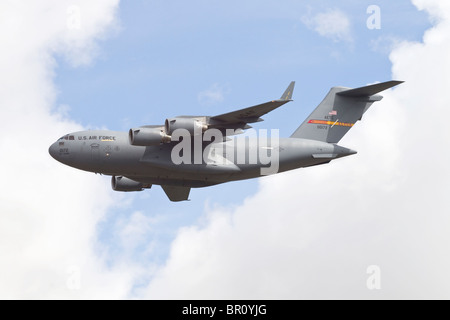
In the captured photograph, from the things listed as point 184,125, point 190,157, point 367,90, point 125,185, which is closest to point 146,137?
point 184,125

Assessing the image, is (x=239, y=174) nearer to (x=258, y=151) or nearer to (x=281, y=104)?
(x=258, y=151)

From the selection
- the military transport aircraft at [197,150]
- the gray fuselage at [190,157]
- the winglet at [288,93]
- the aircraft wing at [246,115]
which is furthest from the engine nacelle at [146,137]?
the winglet at [288,93]

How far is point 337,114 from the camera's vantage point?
104 feet

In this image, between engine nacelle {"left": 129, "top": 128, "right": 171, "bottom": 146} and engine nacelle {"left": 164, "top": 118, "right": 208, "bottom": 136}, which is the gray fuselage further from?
engine nacelle {"left": 164, "top": 118, "right": 208, "bottom": 136}

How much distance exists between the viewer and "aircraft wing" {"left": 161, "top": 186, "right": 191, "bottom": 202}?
32750 millimetres

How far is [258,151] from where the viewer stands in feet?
96.4

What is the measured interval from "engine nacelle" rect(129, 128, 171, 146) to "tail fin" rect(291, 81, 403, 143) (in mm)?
6055

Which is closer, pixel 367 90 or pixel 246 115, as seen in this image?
pixel 246 115

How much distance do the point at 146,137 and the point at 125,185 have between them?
527 cm

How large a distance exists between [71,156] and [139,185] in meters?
4.91

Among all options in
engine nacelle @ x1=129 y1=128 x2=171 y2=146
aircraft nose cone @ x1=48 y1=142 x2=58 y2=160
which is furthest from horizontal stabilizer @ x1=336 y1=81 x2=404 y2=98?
aircraft nose cone @ x1=48 y1=142 x2=58 y2=160

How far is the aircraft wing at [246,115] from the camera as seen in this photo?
88.2 feet

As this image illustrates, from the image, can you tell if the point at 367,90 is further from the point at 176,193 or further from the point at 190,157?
the point at 176,193

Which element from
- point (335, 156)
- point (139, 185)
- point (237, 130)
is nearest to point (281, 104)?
point (237, 130)
